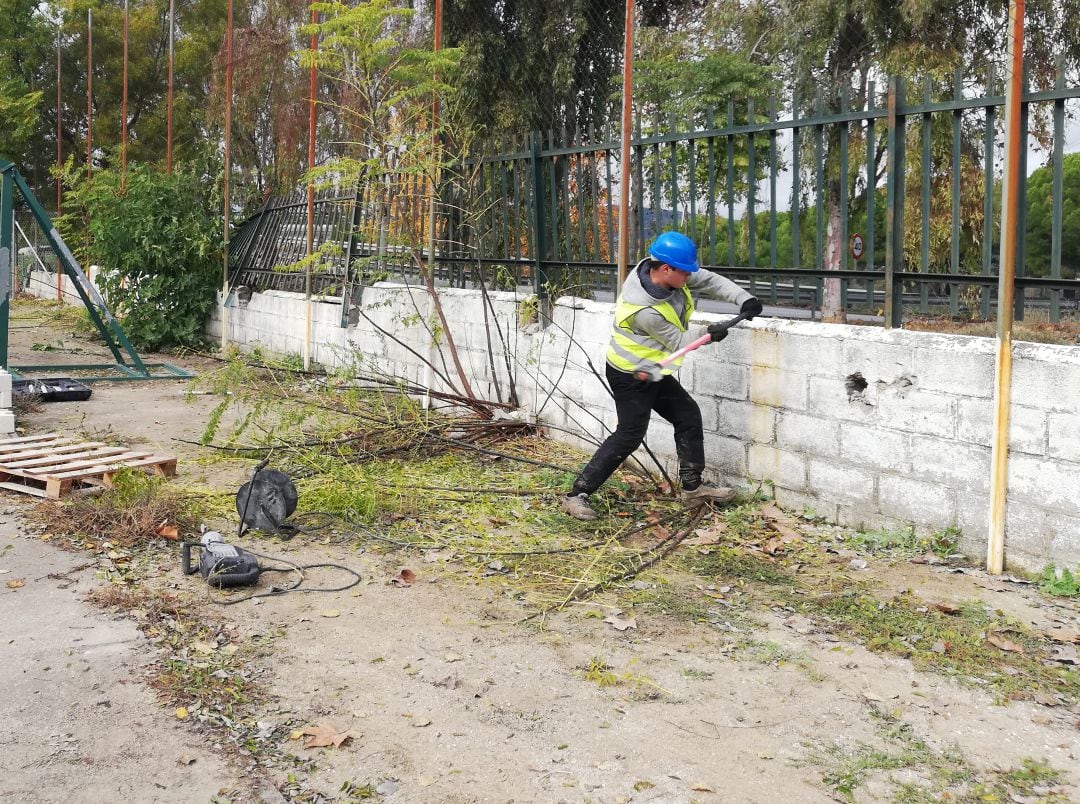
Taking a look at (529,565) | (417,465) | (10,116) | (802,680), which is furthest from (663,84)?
(10,116)

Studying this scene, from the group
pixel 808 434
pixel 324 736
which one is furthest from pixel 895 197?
pixel 324 736

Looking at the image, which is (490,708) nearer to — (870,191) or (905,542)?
(905,542)

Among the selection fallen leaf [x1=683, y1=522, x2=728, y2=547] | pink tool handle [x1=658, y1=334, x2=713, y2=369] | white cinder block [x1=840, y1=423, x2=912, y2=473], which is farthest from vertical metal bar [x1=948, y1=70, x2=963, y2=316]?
fallen leaf [x1=683, y1=522, x2=728, y2=547]

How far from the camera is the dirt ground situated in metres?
3.17

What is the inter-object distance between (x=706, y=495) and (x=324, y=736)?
3.24m

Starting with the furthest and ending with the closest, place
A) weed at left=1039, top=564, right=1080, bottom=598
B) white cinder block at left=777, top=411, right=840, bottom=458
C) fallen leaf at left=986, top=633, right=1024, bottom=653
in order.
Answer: white cinder block at left=777, top=411, right=840, bottom=458
weed at left=1039, top=564, right=1080, bottom=598
fallen leaf at left=986, top=633, right=1024, bottom=653

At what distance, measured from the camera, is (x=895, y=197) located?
5.66m

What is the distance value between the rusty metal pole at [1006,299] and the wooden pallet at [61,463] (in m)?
5.00

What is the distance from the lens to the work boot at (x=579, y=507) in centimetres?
606

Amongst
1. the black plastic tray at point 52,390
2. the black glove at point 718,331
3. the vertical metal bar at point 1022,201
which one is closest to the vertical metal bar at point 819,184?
the black glove at point 718,331

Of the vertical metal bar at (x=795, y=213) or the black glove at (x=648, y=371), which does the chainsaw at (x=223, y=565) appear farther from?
the vertical metal bar at (x=795, y=213)

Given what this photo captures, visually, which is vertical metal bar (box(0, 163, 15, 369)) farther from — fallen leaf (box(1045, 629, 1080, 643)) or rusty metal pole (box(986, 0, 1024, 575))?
fallen leaf (box(1045, 629, 1080, 643))

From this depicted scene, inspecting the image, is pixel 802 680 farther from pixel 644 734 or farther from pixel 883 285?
pixel 883 285

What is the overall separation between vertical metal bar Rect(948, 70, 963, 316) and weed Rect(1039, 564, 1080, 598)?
135 centimetres
